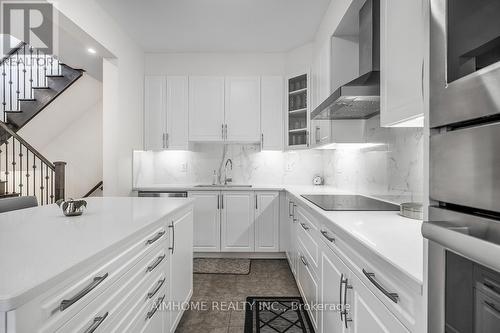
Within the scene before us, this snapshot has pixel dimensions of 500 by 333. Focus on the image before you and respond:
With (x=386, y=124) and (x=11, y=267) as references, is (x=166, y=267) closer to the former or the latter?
(x=11, y=267)

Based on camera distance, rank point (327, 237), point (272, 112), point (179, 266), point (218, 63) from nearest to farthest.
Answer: point (327, 237), point (179, 266), point (272, 112), point (218, 63)

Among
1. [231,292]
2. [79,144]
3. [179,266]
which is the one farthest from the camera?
[79,144]

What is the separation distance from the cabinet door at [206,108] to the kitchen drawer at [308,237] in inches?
72.5

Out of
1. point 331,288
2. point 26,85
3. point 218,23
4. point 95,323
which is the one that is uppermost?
point 218,23

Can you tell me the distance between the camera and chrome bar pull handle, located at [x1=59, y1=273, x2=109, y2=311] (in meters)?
0.80

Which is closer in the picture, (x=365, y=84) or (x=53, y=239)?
(x=53, y=239)

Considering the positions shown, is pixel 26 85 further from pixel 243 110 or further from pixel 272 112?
pixel 272 112

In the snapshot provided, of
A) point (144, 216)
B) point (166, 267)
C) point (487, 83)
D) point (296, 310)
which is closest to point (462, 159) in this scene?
point (487, 83)

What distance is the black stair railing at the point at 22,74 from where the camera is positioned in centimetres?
480

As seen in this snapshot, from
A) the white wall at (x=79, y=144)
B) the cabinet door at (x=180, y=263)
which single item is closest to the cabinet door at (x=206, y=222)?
the cabinet door at (x=180, y=263)

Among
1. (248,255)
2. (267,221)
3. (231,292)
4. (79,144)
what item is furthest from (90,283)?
(79,144)

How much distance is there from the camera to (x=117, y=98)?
10.6ft

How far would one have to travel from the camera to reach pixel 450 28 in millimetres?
526

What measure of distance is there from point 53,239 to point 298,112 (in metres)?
3.11
